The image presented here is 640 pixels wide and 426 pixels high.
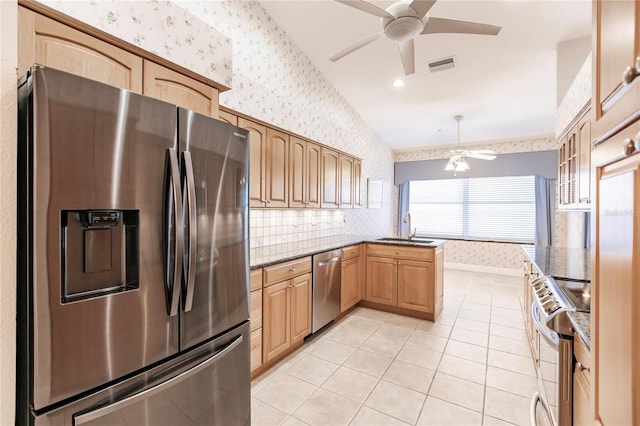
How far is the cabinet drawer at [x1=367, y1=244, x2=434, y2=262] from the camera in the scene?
3.55 m

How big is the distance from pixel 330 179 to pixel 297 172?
785 mm

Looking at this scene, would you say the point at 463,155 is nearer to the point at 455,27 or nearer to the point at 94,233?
the point at 455,27

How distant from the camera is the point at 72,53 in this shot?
125cm

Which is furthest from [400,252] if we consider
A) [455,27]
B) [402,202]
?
[402,202]

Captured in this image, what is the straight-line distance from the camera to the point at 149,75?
151 centimetres

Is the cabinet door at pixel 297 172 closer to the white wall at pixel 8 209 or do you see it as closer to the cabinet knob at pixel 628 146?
the white wall at pixel 8 209

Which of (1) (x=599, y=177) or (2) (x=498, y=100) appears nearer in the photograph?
(1) (x=599, y=177)

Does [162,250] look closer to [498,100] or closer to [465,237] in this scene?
[498,100]

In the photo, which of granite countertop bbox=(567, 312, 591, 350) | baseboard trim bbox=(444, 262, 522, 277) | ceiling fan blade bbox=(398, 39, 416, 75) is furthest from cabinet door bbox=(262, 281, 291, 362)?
baseboard trim bbox=(444, 262, 522, 277)

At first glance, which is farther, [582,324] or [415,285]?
[415,285]

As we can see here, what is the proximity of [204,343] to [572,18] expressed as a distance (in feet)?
12.6

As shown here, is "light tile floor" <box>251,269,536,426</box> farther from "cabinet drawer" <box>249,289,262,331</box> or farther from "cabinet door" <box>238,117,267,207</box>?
"cabinet door" <box>238,117,267,207</box>

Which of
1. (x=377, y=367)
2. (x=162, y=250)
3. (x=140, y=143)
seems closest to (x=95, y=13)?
(x=140, y=143)

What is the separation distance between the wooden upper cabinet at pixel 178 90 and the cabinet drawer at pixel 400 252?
2.71 meters
